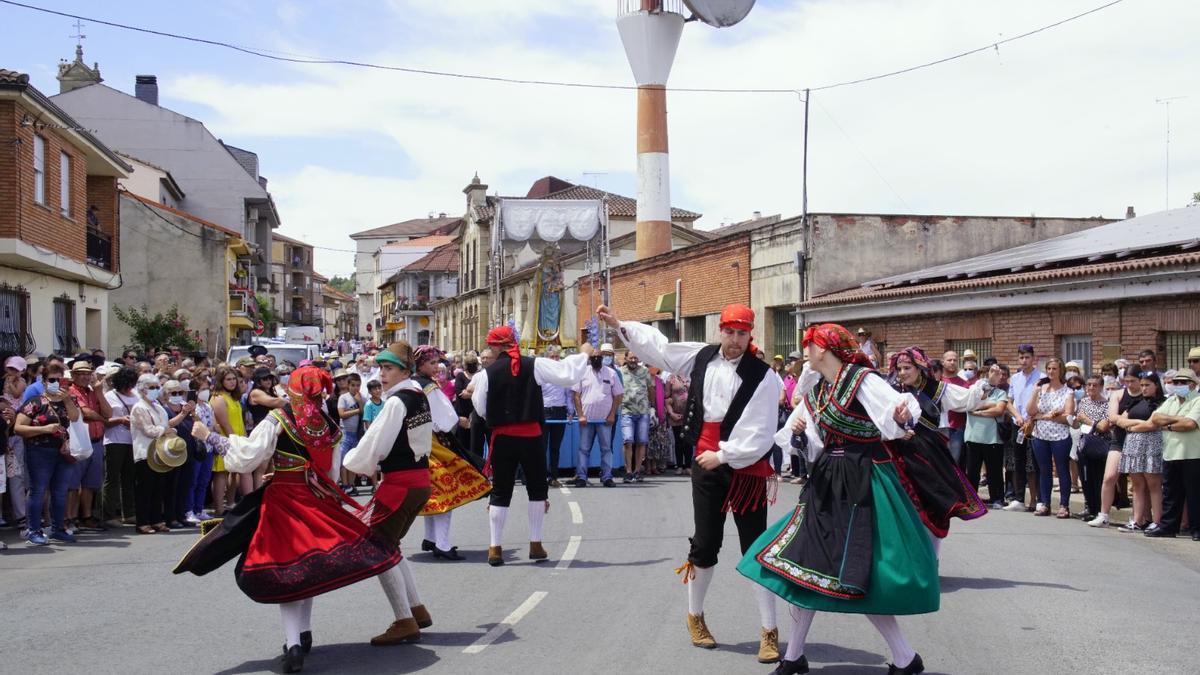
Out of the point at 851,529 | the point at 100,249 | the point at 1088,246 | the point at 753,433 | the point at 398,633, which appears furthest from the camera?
the point at 100,249

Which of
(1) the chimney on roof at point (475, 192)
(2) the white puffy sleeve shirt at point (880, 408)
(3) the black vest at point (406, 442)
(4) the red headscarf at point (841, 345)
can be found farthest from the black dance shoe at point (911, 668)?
(1) the chimney on roof at point (475, 192)

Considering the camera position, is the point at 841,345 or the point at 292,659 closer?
the point at 841,345

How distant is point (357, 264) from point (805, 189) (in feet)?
366

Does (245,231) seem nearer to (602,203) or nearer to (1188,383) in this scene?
(602,203)

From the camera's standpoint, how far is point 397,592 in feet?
22.8

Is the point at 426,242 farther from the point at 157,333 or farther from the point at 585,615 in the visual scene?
the point at 585,615

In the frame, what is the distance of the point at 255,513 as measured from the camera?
259 inches

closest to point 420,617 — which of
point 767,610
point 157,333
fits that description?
point 767,610

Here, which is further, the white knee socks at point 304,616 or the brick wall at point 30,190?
the brick wall at point 30,190

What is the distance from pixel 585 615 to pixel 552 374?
2.69 metres

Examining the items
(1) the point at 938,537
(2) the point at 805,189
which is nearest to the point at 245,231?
(2) the point at 805,189

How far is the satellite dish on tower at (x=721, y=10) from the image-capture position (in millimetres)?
40000

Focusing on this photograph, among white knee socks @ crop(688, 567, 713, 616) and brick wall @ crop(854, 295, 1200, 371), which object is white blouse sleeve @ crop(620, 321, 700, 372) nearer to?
white knee socks @ crop(688, 567, 713, 616)

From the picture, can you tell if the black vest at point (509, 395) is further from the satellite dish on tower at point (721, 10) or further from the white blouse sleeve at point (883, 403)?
the satellite dish on tower at point (721, 10)
